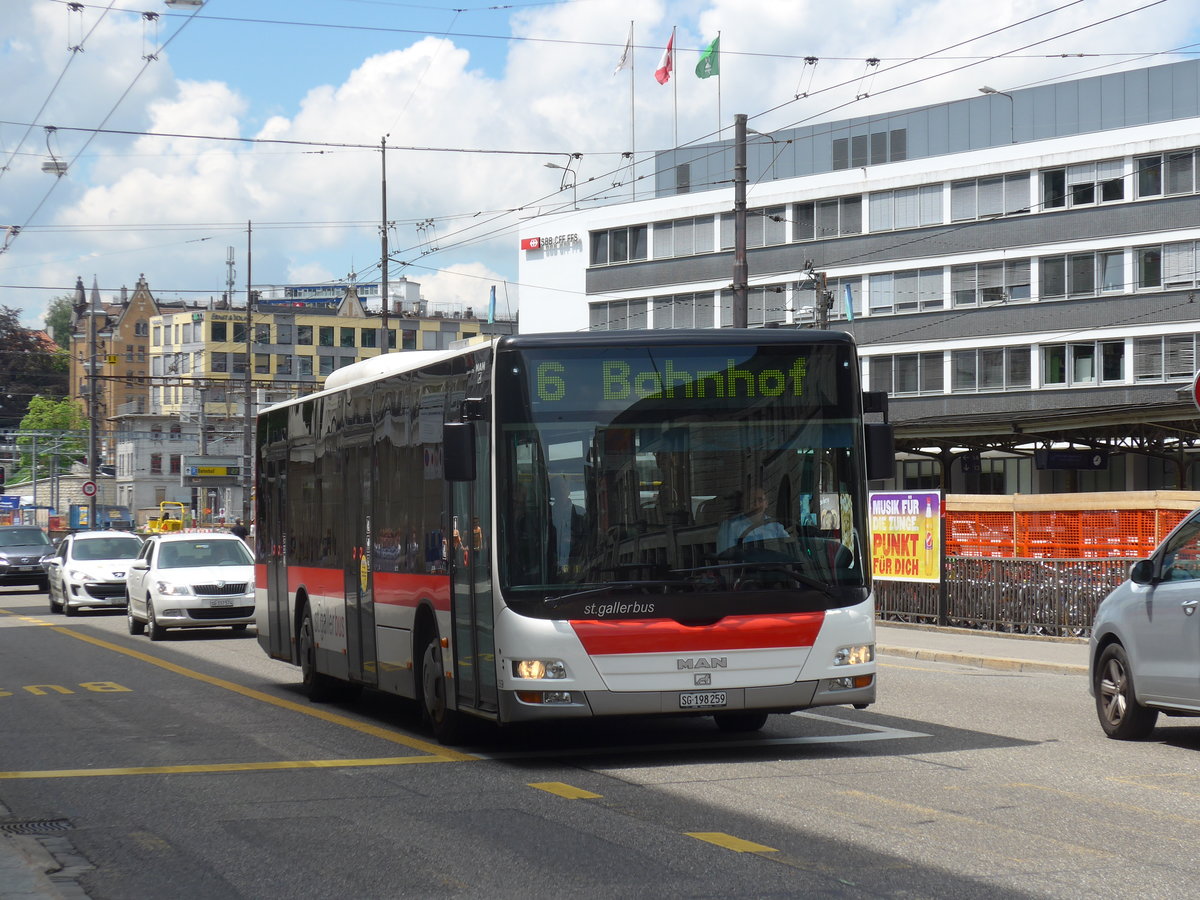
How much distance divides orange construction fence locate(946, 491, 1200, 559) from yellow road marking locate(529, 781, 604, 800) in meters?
15.3

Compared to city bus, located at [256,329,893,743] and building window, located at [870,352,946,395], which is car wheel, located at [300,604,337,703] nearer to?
city bus, located at [256,329,893,743]

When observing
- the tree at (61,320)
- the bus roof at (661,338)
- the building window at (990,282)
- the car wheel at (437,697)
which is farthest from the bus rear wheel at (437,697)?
the tree at (61,320)

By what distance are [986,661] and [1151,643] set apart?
896 cm

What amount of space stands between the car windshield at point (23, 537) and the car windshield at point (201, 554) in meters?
20.6

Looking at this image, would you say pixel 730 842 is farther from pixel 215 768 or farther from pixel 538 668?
pixel 215 768

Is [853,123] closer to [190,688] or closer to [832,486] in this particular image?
[190,688]

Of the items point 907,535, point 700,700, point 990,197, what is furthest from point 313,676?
point 990,197

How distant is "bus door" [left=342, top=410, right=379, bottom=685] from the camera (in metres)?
14.1

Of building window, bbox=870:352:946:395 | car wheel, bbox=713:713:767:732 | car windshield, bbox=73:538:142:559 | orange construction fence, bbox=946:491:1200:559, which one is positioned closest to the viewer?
car wheel, bbox=713:713:767:732

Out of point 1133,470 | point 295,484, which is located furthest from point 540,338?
point 1133,470

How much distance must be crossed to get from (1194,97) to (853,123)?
1416 cm

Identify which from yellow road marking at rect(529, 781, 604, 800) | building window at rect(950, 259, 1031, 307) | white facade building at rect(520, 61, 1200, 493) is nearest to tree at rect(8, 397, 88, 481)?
white facade building at rect(520, 61, 1200, 493)

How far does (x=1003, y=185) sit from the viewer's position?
6450 centimetres

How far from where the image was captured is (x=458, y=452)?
1084 cm
